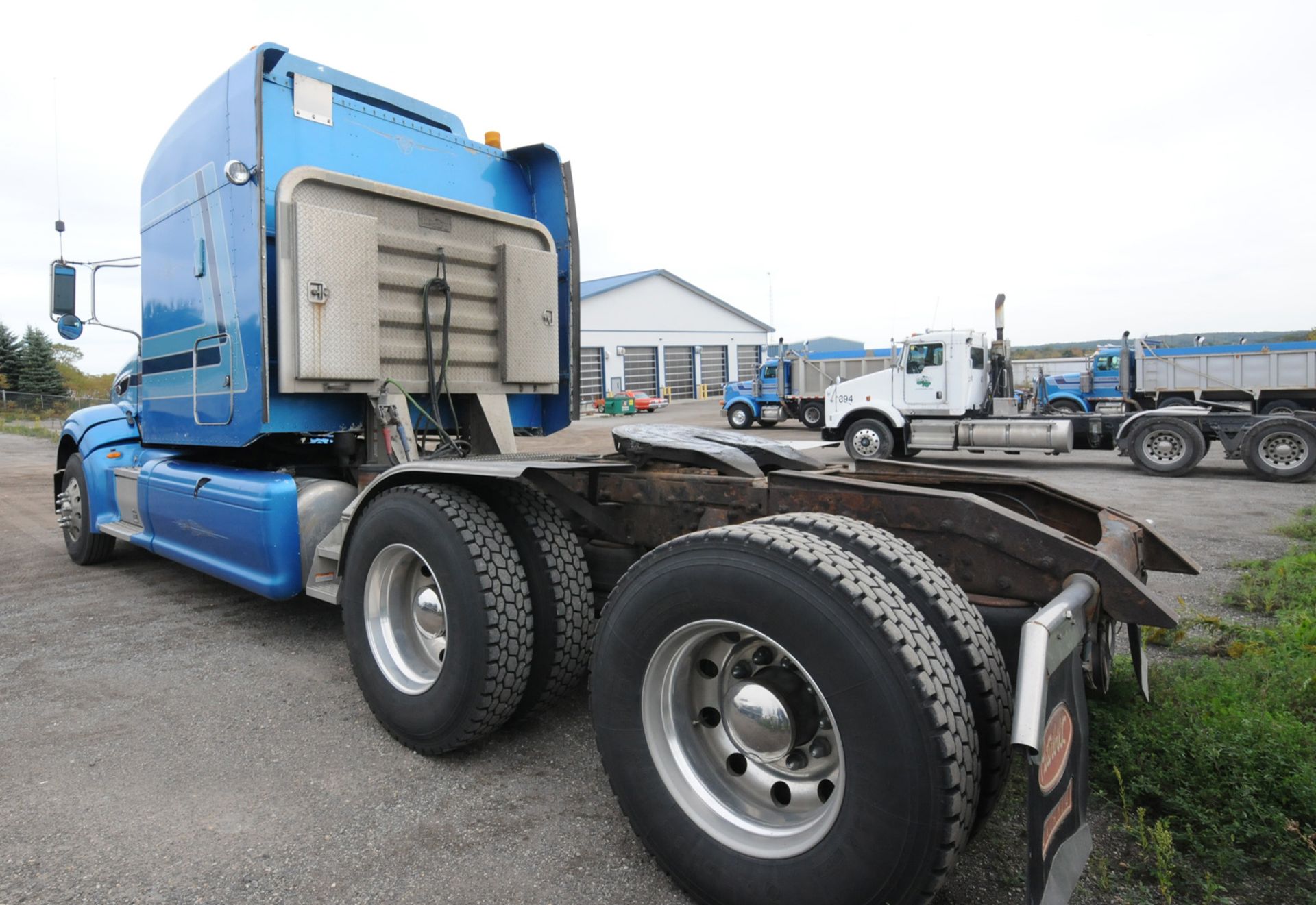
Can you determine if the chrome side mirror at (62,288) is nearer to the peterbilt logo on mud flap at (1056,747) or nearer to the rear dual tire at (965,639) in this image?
the rear dual tire at (965,639)

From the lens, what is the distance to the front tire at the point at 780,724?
1.77 meters

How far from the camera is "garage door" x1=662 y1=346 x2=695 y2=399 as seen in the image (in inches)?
1768

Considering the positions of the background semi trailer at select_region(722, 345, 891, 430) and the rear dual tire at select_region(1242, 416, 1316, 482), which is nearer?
the rear dual tire at select_region(1242, 416, 1316, 482)

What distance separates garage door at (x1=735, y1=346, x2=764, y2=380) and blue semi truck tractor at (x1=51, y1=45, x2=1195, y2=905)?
146ft

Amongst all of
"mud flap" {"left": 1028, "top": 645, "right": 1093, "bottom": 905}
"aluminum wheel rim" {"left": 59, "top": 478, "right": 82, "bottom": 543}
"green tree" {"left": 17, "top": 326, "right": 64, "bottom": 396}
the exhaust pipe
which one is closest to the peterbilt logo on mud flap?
"mud flap" {"left": 1028, "top": 645, "right": 1093, "bottom": 905}

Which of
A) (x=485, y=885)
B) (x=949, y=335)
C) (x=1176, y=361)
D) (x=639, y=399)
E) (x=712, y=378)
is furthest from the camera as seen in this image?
(x=712, y=378)

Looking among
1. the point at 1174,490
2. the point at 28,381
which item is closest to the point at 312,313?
the point at 1174,490

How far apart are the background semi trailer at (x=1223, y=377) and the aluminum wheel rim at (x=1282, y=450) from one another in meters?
1.36

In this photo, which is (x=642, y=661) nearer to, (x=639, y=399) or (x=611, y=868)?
(x=611, y=868)

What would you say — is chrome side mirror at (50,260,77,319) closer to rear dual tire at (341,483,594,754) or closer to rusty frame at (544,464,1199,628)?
rear dual tire at (341,483,594,754)

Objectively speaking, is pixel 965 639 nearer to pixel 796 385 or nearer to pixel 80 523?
pixel 80 523

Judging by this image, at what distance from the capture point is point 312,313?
164 inches

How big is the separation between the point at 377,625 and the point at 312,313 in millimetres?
1768

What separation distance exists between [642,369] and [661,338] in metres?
2.18
